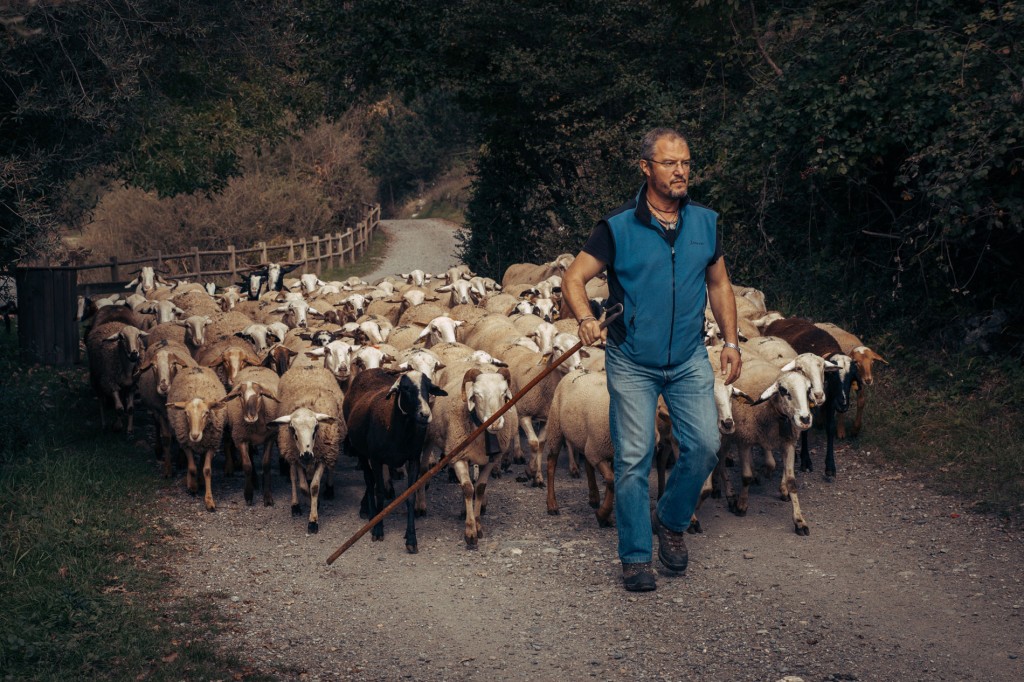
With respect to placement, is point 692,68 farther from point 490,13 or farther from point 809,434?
point 809,434

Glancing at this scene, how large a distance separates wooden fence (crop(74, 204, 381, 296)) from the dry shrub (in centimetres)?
76

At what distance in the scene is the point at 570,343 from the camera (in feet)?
36.3

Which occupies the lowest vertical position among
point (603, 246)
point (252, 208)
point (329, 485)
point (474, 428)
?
point (329, 485)

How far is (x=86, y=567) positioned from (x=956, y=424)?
8011 millimetres

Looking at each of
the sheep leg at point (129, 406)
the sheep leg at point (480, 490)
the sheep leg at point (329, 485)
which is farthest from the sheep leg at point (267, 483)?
the sheep leg at point (129, 406)

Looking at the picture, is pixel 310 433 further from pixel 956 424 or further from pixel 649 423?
pixel 956 424

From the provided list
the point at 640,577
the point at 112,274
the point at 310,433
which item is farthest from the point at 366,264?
the point at 640,577

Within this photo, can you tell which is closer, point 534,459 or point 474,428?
point 474,428

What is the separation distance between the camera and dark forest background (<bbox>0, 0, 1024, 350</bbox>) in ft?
34.6

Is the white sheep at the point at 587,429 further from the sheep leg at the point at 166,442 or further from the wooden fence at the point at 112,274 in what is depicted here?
the wooden fence at the point at 112,274

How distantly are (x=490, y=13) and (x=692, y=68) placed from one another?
4139 mm

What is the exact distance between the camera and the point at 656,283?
20.0 feet

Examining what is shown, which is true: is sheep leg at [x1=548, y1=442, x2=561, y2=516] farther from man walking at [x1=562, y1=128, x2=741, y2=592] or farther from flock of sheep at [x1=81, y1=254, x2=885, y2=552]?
man walking at [x1=562, y1=128, x2=741, y2=592]

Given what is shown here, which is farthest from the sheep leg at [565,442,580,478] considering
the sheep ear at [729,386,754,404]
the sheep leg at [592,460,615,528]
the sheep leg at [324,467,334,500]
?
the sheep leg at [324,467,334,500]
